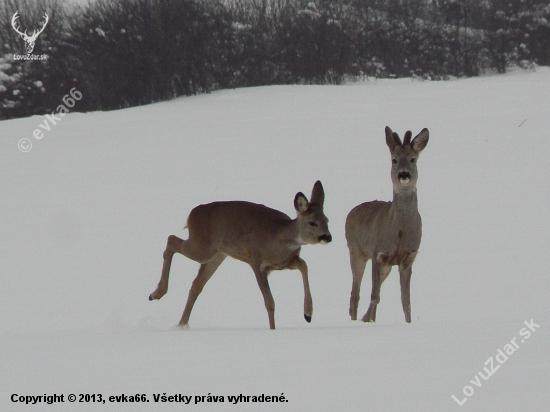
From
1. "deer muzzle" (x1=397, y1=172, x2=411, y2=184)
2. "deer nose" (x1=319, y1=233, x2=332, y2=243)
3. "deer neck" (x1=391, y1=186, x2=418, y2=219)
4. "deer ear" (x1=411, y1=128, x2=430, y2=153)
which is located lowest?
"deer nose" (x1=319, y1=233, x2=332, y2=243)

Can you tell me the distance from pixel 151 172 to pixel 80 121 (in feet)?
31.2

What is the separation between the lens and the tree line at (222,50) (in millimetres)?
36781

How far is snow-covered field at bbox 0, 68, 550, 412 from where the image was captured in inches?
184

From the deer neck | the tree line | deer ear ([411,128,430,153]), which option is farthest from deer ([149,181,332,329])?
the tree line

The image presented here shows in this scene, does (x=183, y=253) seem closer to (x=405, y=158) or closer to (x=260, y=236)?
(x=260, y=236)

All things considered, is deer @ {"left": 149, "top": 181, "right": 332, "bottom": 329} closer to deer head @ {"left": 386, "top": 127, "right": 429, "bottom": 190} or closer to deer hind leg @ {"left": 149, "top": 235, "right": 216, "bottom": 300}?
deer hind leg @ {"left": 149, "top": 235, "right": 216, "bottom": 300}

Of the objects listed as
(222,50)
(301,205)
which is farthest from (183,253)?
(222,50)

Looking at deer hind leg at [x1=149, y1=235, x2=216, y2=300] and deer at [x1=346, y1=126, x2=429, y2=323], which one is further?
deer hind leg at [x1=149, y1=235, x2=216, y2=300]

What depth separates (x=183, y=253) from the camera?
893 cm

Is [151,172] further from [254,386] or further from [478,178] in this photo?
[254,386]

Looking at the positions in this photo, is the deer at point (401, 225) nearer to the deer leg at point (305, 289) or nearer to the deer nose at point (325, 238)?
the deer leg at point (305, 289)

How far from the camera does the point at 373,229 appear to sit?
29.7ft

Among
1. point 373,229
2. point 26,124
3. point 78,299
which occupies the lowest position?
point 78,299

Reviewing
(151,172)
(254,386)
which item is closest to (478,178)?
(151,172)
